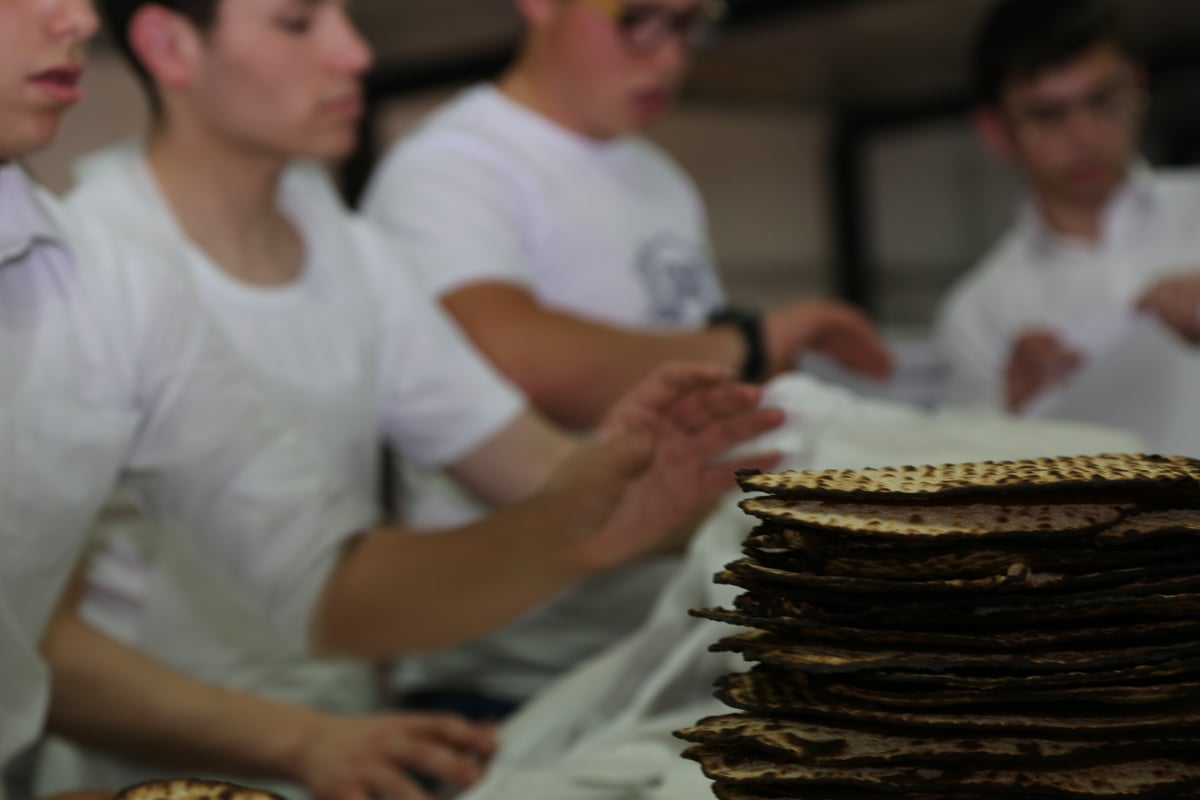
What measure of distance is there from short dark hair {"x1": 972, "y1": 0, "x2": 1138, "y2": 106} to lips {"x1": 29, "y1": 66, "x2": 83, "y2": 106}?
6.67ft

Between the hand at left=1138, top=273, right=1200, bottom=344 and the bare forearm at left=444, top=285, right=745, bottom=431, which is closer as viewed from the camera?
the bare forearm at left=444, top=285, right=745, bottom=431

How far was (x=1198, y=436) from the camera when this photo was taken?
2.07 metres

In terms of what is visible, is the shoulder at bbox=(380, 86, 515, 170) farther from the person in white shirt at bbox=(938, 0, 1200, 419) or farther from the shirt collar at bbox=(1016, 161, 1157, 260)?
the shirt collar at bbox=(1016, 161, 1157, 260)

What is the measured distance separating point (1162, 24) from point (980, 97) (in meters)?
4.78

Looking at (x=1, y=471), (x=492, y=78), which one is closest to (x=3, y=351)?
(x=1, y=471)

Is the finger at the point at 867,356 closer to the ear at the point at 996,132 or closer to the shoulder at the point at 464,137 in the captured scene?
the shoulder at the point at 464,137

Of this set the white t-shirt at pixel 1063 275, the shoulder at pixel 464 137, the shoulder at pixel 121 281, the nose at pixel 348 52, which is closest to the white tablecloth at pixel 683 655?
the shoulder at pixel 121 281

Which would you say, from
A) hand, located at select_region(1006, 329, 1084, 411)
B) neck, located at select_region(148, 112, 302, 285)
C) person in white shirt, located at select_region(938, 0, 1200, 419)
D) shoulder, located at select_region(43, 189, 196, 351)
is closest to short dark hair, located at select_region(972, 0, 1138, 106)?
person in white shirt, located at select_region(938, 0, 1200, 419)

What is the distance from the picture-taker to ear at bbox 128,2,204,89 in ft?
5.09

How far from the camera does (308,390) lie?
1640 millimetres

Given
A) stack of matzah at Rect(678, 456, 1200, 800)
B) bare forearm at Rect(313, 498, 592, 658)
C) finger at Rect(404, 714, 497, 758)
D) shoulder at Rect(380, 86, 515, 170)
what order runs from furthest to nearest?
shoulder at Rect(380, 86, 515, 170), bare forearm at Rect(313, 498, 592, 658), finger at Rect(404, 714, 497, 758), stack of matzah at Rect(678, 456, 1200, 800)

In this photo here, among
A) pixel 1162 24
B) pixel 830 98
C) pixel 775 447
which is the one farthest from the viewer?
pixel 830 98

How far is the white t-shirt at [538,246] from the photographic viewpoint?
203cm

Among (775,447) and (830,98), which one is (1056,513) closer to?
(775,447)
